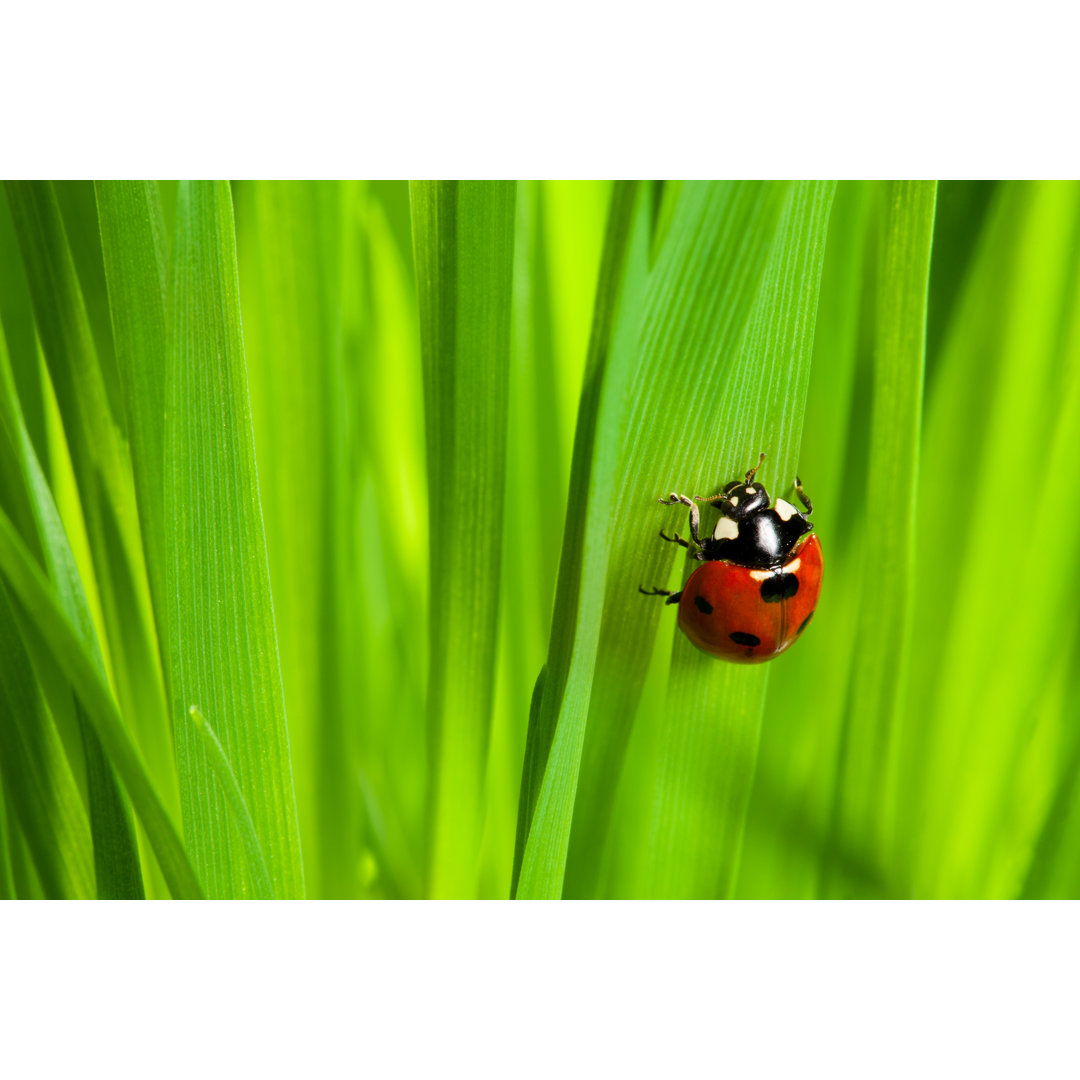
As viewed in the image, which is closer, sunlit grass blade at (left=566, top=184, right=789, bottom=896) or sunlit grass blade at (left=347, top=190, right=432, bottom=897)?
sunlit grass blade at (left=566, top=184, right=789, bottom=896)

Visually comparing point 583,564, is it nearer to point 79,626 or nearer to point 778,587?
point 778,587

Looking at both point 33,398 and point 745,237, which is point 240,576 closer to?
point 33,398

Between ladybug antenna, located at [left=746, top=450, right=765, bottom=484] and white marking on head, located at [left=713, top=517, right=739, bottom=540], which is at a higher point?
ladybug antenna, located at [left=746, top=450, right=765, bottom=484]

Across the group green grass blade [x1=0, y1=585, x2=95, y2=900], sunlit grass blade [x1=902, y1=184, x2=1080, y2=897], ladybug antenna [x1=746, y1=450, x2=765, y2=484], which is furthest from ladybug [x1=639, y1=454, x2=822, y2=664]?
green grass blade [x1=0, y1=585, x2=95, y2=900]

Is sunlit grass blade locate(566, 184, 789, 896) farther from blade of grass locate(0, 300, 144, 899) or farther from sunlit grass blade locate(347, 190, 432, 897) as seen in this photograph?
blade of grass locate(0, 300, 144, 899)

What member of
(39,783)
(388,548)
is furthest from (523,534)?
(39,783)

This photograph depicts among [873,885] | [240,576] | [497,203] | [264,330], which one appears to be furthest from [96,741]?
[873,885]
